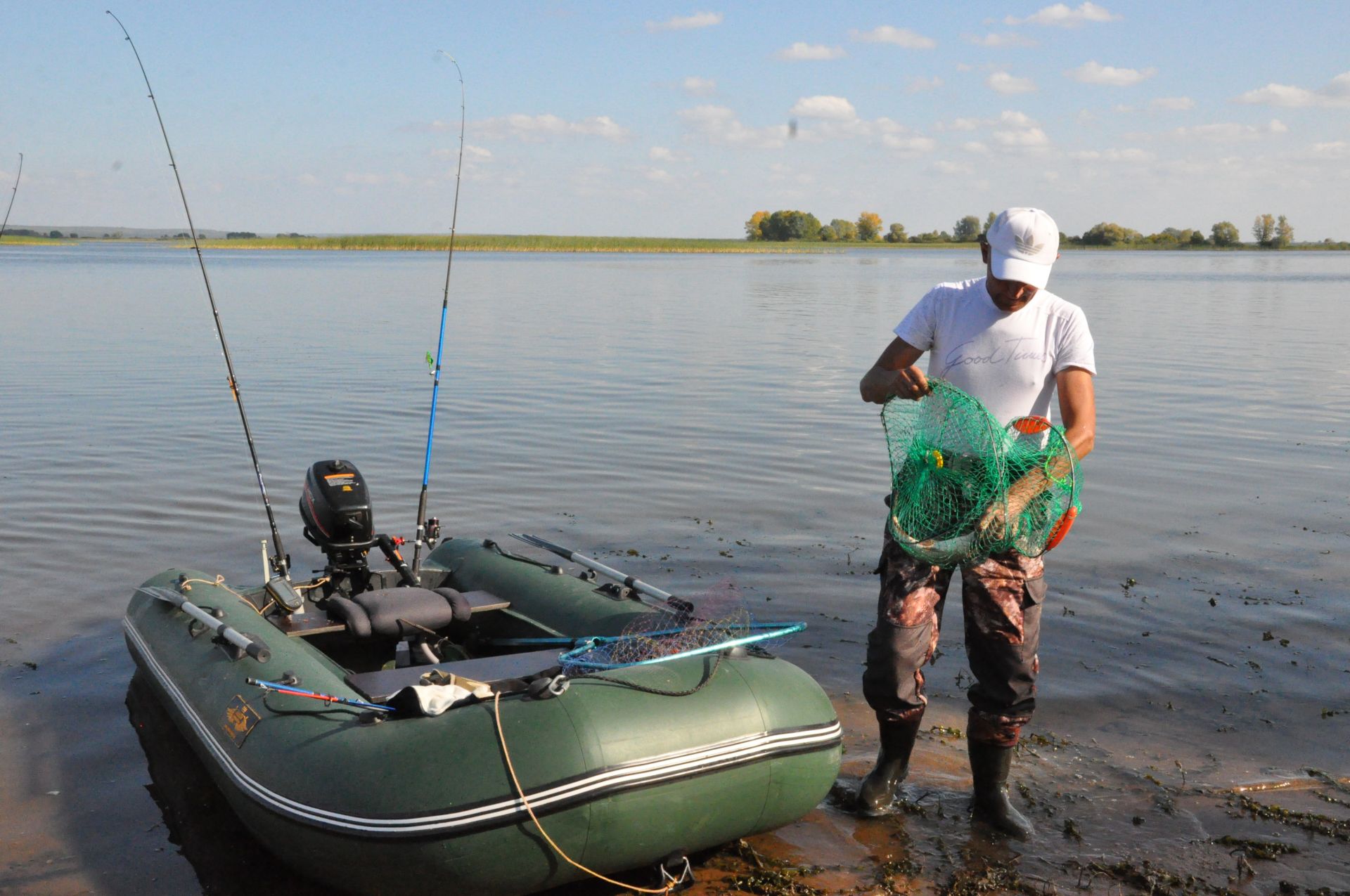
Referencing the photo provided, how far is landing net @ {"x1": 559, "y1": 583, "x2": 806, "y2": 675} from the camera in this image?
3.92 m

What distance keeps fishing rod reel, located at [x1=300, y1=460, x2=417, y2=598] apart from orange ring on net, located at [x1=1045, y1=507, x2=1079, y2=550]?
2969 mm

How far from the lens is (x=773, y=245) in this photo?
364 feet

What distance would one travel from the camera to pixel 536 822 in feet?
11.0

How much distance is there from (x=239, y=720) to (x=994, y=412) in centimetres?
268

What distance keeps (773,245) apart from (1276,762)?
10838cm

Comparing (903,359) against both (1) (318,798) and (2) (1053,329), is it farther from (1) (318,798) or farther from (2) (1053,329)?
(1) (318,798)

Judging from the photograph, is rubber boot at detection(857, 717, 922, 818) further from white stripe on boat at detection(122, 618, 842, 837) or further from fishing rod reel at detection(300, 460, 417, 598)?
fishing rod reel at detection(300, 460, 417, 598)

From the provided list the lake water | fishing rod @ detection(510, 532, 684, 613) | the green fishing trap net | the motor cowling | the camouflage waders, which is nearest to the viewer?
the green fishing trap net

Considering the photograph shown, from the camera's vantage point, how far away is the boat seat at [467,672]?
422cm

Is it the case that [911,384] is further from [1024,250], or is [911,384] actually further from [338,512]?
[338,512]

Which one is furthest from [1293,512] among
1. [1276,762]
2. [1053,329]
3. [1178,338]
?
[1178,338]

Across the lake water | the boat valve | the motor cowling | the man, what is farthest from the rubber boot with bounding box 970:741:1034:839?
the motor cowling

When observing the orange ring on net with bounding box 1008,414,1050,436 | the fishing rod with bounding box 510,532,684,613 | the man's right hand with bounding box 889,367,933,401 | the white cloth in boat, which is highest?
the man's right hand with bounding box 889,367,933,401

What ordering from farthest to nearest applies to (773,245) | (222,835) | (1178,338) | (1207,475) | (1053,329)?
(773,245) < (1178,338) < (1207,475) < (222,835) < (1053,329)
